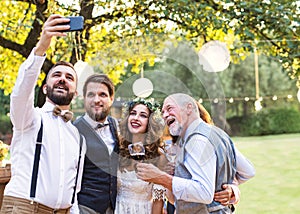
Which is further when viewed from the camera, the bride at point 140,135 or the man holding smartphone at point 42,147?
the bride at point 140,135

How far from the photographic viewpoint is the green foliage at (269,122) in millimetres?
22891

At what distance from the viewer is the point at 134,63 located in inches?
85.6

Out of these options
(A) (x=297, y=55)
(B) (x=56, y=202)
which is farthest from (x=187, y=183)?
(A) (x=297, y=55)

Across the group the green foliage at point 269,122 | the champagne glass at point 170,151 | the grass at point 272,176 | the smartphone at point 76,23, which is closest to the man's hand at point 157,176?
the champagne glass at point 170,151

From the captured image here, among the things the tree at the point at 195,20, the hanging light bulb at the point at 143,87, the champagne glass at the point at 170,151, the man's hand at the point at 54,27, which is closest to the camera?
the man's hand at the point at 54,27

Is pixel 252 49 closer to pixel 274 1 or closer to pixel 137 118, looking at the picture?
pixel 274 1

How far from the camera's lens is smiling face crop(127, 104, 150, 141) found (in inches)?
83.5

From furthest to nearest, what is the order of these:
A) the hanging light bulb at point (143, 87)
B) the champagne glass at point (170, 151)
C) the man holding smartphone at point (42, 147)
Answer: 1. the champagne glass at point (170, 151)
2. the hanging light bulb at point (143, 87)
3. the man holding smartphone at point (42, 147)

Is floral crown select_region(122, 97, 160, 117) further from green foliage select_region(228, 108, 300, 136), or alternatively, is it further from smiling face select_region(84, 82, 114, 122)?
green foliage select_region(228, 108, 300, 136)

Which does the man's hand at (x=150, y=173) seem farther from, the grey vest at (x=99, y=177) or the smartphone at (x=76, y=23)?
the smartphone at (x=76, y=23)

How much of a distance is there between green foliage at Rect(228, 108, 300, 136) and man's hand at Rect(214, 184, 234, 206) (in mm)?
20658

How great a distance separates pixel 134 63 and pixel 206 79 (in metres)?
0.34

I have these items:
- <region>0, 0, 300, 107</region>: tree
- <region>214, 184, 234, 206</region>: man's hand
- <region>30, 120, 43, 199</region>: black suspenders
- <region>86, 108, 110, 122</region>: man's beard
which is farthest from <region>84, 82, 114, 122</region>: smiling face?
<region>0, 0, 300, 107</region>: tree

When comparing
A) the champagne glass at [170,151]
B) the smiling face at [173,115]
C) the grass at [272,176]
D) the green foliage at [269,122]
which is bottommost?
the grass at [272,176]
